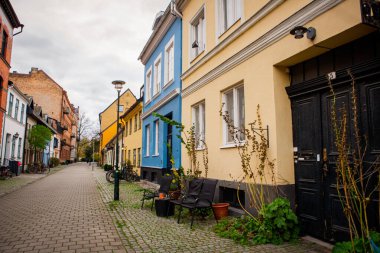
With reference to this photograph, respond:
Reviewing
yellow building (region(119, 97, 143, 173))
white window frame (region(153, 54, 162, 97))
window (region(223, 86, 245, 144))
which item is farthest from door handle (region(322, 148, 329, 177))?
yellow building (region(119, 97, 143, 173))

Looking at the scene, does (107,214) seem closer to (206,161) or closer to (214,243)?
(206,161)

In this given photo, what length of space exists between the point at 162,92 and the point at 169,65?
133 centimetres

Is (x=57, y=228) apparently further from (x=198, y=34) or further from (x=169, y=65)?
(x=169, y=65)

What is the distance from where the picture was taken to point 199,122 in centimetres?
995

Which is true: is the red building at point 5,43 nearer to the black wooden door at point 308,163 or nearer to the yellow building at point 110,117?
the black wooden door at point 308,163

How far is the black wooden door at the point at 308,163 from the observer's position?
16.8 feet

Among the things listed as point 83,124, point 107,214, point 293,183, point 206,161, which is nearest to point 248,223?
point 293,183

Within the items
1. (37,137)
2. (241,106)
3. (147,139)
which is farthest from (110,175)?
(241,106)

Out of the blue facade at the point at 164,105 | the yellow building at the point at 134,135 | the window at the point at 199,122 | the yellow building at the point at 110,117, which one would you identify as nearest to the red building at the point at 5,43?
the yellow building at the point at 134,135

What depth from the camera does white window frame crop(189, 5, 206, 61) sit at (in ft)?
32.0

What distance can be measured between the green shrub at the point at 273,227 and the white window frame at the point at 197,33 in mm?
6103

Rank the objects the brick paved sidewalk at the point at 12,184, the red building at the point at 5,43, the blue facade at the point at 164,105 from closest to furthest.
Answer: the blue facade at the point at 164,105, the brick paved sidewalk at the point at 12,184, the red building at the point at 5,43

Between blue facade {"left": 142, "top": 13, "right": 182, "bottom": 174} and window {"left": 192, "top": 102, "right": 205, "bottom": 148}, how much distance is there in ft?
3.37

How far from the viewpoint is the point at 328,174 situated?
4953 millimetres
